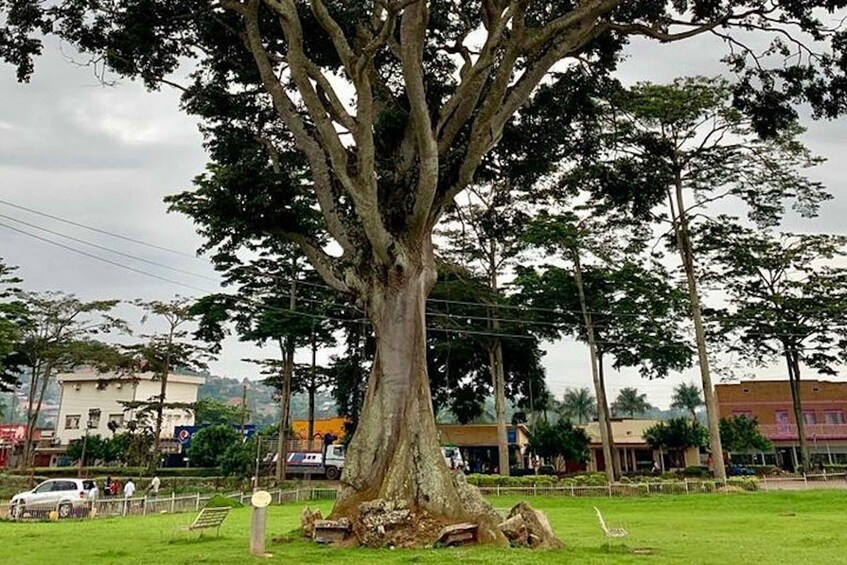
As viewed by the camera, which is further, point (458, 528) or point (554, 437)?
point (554, 437)

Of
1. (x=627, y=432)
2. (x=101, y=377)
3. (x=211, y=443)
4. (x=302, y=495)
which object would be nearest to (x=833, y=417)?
(x=627, y=432)

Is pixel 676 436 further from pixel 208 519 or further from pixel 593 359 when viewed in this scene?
pixel 208 519

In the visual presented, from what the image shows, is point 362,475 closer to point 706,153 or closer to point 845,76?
point 845,76

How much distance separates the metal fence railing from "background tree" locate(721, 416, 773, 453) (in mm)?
15697

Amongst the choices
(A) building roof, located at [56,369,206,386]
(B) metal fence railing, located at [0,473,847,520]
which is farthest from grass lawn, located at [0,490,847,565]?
(A) building roof, located at [56,369,206,386]

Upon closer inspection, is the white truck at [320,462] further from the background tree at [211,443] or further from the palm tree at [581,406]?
the palm tree at [581,406]

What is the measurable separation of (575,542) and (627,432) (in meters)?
44.3

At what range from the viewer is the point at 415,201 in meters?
11.1

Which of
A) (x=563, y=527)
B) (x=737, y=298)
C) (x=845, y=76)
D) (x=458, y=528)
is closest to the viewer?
(x=458, y=528)

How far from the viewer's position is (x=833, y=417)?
52.2 metres

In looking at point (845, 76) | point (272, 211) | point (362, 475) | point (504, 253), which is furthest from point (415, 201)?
point (504, 253)

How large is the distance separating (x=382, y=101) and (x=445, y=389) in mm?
30264

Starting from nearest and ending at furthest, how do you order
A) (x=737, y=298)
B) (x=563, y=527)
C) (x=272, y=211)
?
(x=272, y=211) → (x=563, y=527) → (x=737, y=298)

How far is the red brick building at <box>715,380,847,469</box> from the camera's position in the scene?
5103 centimetres
